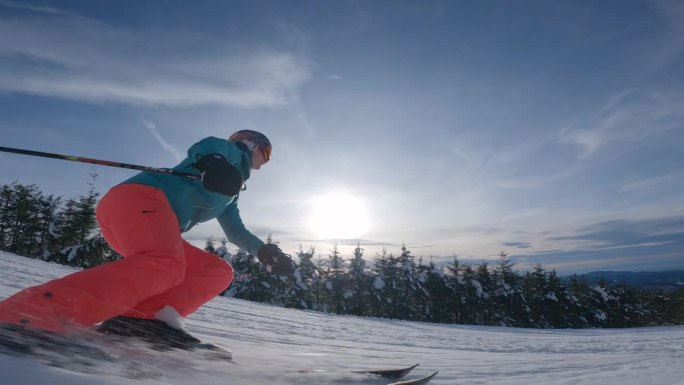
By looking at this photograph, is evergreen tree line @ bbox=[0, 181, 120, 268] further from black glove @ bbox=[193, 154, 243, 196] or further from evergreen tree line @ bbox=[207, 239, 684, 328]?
black glove @ bbox=[193, 154, 243, 196]

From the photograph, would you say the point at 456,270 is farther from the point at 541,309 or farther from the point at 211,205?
the point at 211,205

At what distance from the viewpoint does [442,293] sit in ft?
144

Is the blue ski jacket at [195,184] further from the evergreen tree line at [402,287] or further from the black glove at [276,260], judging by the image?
the evergreen tree line at [402,287]

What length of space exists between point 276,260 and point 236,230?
48 centimetres

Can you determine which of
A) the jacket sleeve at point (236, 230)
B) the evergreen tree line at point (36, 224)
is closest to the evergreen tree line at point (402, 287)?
the evergreen tree line at point (36, 224)

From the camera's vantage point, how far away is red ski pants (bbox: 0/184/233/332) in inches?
63.1

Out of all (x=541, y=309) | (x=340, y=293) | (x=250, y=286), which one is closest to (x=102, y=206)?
(x=250, y=286)

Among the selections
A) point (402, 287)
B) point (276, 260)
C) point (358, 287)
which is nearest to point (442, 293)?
point (402, 287)

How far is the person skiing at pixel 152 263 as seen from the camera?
1.65 meters

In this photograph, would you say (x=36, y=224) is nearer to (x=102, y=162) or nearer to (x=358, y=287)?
(x=358, y=287)

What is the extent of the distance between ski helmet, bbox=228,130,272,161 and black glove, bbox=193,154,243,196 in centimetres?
52

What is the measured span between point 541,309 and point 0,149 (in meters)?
53.1

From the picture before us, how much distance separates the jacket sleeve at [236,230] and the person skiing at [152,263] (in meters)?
0.32

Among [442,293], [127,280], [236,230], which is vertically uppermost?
[236,230]
